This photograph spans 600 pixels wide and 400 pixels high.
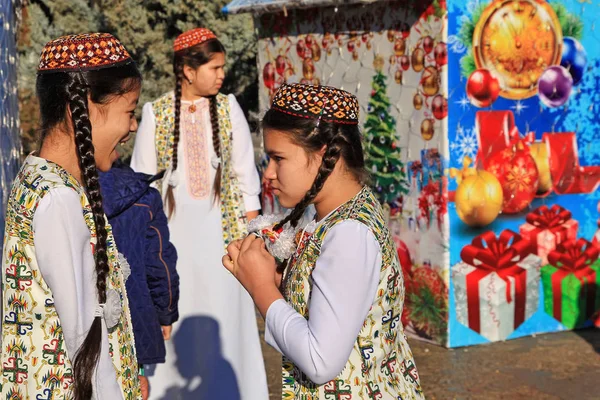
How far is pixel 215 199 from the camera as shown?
16.1ft

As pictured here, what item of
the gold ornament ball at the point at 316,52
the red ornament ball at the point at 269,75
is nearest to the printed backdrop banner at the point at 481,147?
the gold ornament ball at the point at 316,52

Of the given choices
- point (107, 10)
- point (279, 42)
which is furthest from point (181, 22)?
point (279, 42)

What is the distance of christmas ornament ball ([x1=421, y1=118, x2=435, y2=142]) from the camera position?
18.7 feet

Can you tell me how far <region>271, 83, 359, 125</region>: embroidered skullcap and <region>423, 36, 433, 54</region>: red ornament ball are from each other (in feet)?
11.4

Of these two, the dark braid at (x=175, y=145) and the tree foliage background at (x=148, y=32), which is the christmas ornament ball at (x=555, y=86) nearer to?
the dark braid at (x=175, y=145)

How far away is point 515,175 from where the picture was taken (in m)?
5.90

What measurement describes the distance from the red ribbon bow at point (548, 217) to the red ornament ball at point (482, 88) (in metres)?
0.87

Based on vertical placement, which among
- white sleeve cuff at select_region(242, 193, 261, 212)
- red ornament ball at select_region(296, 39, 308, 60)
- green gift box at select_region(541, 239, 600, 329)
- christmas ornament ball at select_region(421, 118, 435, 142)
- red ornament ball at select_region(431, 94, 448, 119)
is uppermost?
red ornament ball at select_region(296, 39, 308, 60)

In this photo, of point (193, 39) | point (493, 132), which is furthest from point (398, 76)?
point (193, 39)

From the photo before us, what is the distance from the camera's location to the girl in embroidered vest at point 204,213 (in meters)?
4.83

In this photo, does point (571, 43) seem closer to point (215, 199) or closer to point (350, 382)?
point (215, 199)

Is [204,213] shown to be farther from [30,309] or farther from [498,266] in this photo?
[30,309]

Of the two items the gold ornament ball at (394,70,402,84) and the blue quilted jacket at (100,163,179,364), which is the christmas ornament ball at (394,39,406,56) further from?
the blue quilted jacket at (100,163,179,364)

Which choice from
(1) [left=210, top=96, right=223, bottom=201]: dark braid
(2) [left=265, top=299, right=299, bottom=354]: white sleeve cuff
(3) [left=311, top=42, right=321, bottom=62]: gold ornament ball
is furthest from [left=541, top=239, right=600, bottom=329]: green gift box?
(2) [left=265, top=299, right=299, bottom=354]: white sleeve cuff
